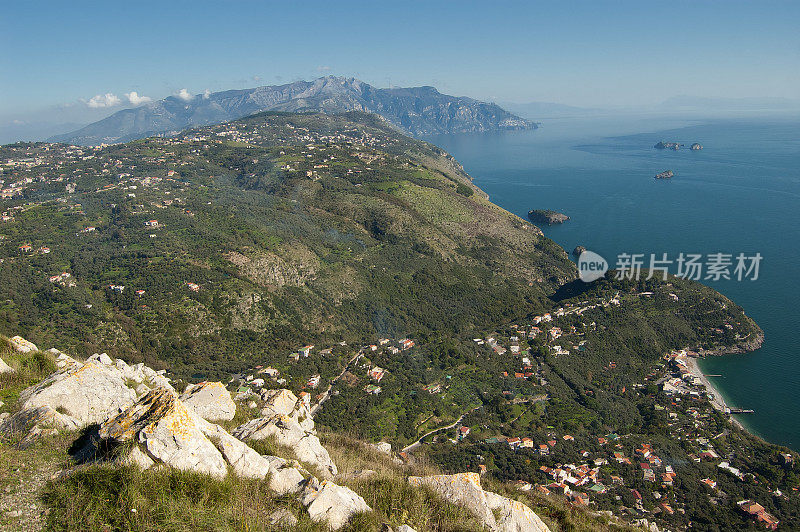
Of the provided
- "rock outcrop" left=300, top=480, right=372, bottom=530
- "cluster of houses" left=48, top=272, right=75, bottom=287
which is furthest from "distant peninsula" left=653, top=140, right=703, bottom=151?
"rock outcrop" left=300, top=480, right=372, bottom=530

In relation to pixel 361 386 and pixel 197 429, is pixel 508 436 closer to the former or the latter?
pixel 361 386

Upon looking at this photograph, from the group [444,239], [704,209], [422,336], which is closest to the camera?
[422,336]

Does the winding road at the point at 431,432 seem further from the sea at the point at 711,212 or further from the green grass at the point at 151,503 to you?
the sea at the point at 711,212

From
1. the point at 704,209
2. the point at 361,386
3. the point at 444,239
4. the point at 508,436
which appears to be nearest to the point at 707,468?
the point at 508,436

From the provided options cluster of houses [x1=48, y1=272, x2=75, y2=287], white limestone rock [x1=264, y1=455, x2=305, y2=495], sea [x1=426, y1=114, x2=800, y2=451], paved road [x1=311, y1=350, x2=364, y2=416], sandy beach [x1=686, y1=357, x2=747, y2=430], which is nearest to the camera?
white limestone rock [x1=264, y1=455, x2=305, y2=495]

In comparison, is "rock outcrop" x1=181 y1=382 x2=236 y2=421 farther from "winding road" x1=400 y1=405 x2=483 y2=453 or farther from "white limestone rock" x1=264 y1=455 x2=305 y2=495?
"winding road" x1=400 y1=405 x2=483 y2=453

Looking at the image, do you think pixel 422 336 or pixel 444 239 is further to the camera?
pixel 444 239
